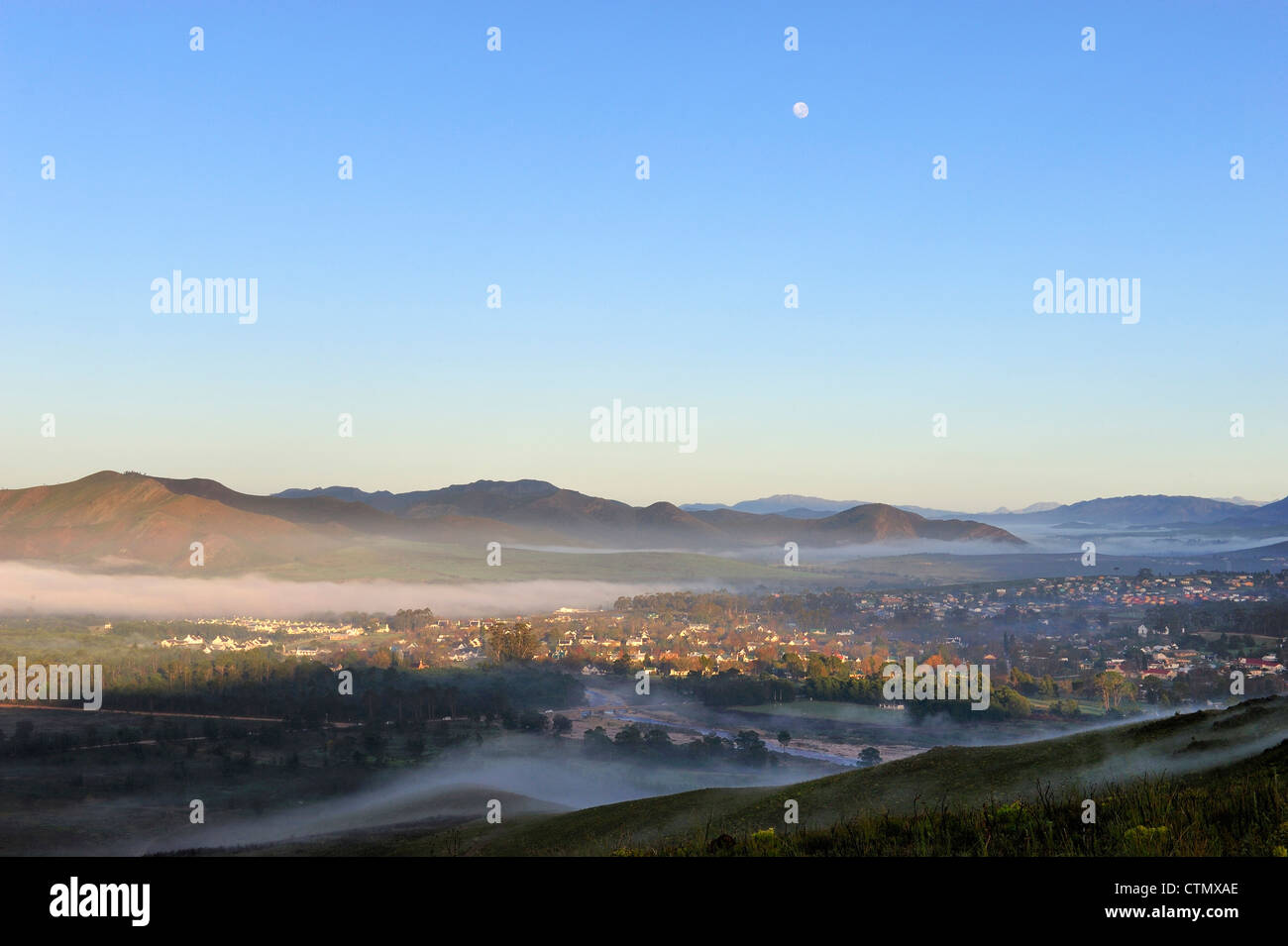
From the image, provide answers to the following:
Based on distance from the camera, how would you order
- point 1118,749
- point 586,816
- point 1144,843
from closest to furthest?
point 1144,843
point 1118,749
point 586,816

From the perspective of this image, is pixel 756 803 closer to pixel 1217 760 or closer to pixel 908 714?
pixel 1217 760

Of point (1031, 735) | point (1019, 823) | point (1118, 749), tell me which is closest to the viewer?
point (1019, 823)

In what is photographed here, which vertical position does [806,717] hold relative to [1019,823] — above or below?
below
